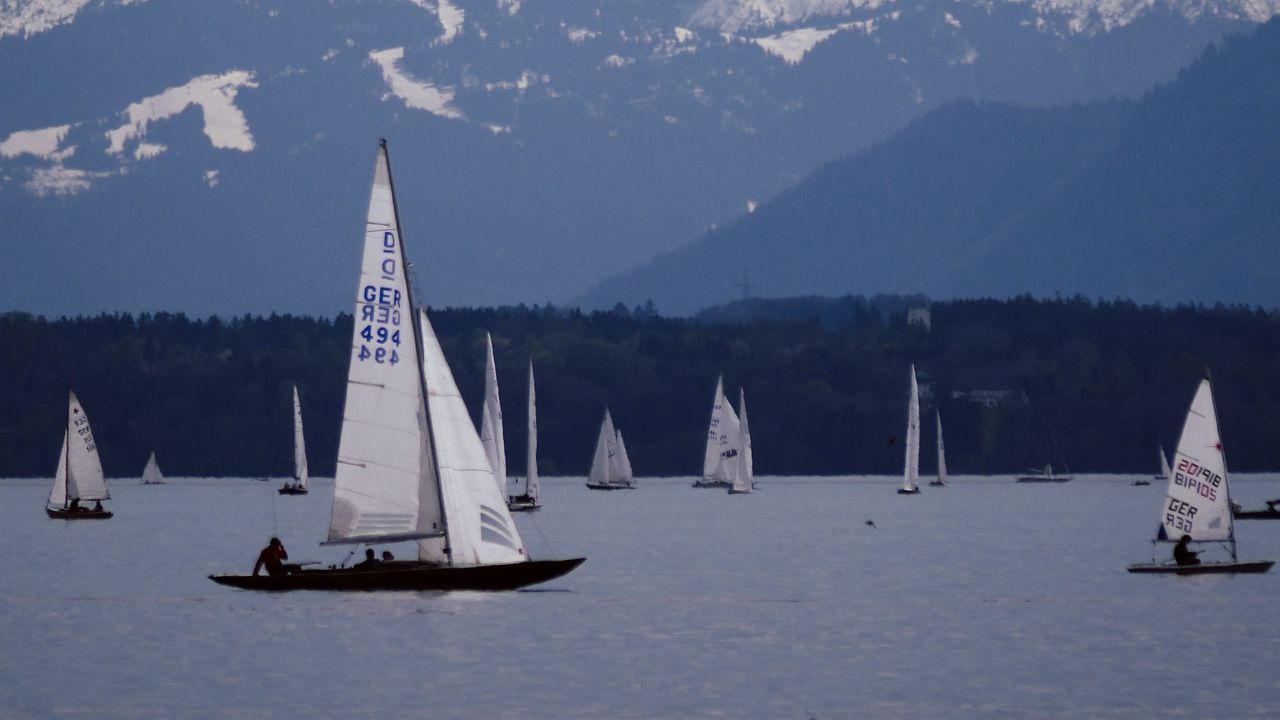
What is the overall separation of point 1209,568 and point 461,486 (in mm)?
26959

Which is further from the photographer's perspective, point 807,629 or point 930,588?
point 930,588

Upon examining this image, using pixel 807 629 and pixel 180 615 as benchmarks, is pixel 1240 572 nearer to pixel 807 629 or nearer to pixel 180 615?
pixel 807 629

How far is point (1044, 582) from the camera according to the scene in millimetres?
79562

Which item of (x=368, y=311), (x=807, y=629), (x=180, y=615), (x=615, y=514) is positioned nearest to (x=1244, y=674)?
(x=807, y=629)

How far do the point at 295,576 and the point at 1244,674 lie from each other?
25865mm

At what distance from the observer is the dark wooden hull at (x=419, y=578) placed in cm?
6222

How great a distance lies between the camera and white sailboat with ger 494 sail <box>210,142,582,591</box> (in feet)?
203

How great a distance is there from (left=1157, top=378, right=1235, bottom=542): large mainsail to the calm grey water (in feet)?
5.87

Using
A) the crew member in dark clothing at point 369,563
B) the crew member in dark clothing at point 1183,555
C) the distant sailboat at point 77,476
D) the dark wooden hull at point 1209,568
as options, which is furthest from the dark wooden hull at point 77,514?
the crew member in dark clothing at point 1183,555

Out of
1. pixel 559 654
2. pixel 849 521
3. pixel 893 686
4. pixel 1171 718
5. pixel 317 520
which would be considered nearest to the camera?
pixel 1171 718

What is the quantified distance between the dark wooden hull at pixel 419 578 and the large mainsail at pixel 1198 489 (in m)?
20.7

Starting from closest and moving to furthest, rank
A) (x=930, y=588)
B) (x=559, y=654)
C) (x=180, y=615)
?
1. (x=559, y=654)
2. (x=180, y=615)
3. (x=930, y=588)

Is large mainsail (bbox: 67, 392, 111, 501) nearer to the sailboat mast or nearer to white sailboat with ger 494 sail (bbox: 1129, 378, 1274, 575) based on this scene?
the sailboat mast

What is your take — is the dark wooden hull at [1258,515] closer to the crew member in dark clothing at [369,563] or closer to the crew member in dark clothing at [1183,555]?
the crew member in dark clothing at [1183,555]
